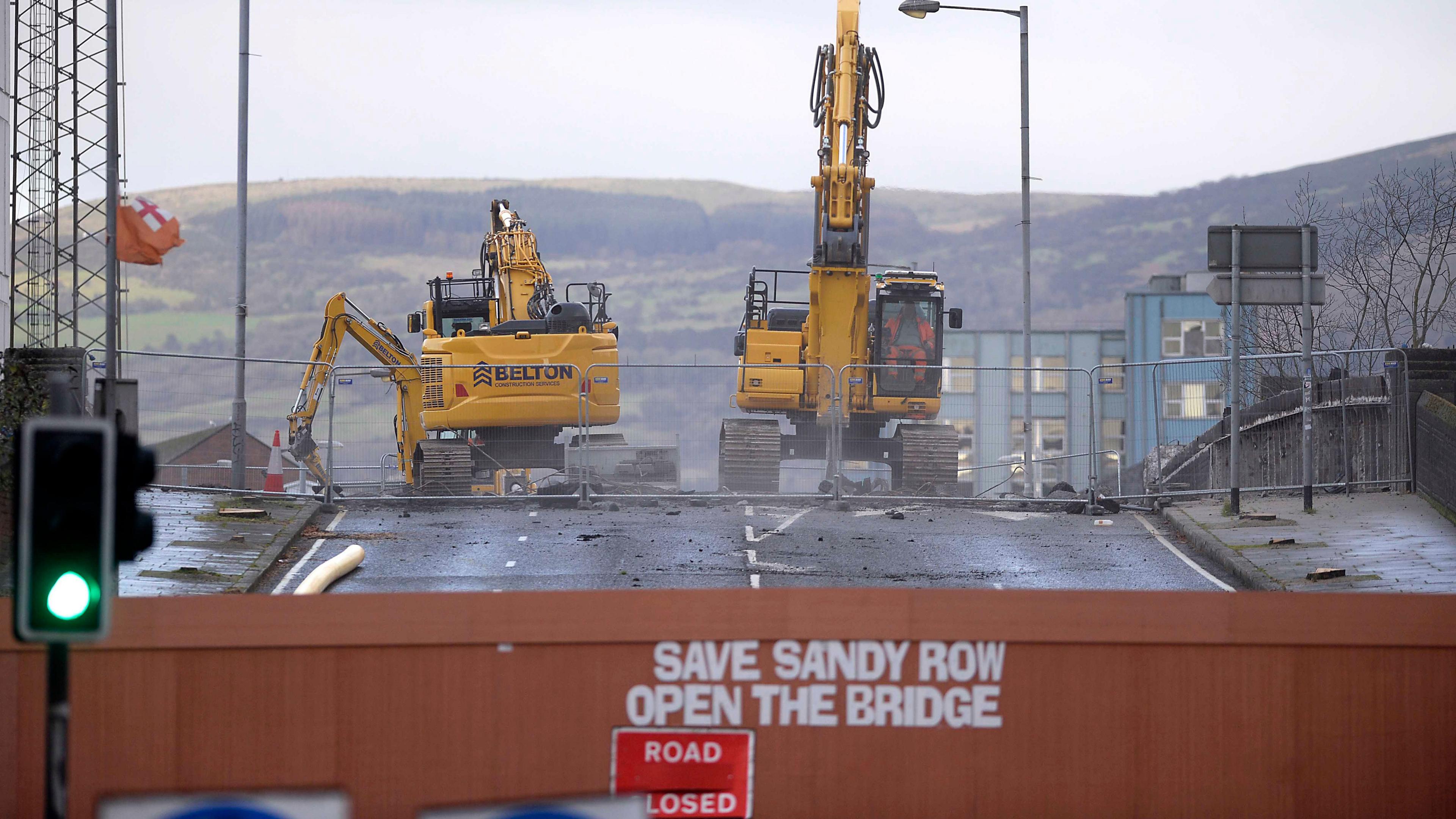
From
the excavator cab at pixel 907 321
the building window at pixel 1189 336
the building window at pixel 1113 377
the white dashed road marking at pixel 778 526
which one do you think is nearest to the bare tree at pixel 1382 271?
the building window at pixel 1113 377

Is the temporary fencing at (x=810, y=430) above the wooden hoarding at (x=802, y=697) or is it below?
above

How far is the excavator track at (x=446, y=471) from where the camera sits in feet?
67.7

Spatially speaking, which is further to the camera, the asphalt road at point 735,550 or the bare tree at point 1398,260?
the bare tree at point 1398,260

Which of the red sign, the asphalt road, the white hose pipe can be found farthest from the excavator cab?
the red sign

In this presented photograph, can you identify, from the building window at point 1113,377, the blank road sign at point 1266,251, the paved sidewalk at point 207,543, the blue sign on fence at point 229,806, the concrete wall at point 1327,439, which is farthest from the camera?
the building window at point 1113,377

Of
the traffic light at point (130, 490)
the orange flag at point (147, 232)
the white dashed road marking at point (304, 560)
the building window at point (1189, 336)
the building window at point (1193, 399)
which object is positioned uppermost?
the building window at point (1189, 336)

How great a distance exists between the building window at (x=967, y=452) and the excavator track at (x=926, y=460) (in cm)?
20

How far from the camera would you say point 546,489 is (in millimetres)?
21094

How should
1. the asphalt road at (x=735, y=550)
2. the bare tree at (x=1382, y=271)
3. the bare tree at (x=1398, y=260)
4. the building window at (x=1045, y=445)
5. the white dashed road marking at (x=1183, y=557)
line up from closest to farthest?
1. the white dashed road marking at (x=1183, y=557)
2. the asphalt road at (x=735, y=550)
3. the building window at (x=1045, y=445)
4. the bare tree at (x=1398, y=260)
5. the bare tree at (x=1382, y=271)

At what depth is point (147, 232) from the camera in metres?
20.5

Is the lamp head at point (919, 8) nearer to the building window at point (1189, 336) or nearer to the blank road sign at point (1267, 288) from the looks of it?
the blank road sign at point (1267, 288)

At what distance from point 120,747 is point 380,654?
137cm

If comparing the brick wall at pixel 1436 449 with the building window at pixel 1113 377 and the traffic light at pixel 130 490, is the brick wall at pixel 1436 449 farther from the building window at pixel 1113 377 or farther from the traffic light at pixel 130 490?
the traffic light at pixel 130 490

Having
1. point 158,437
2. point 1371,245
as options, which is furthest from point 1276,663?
point 1371,245
